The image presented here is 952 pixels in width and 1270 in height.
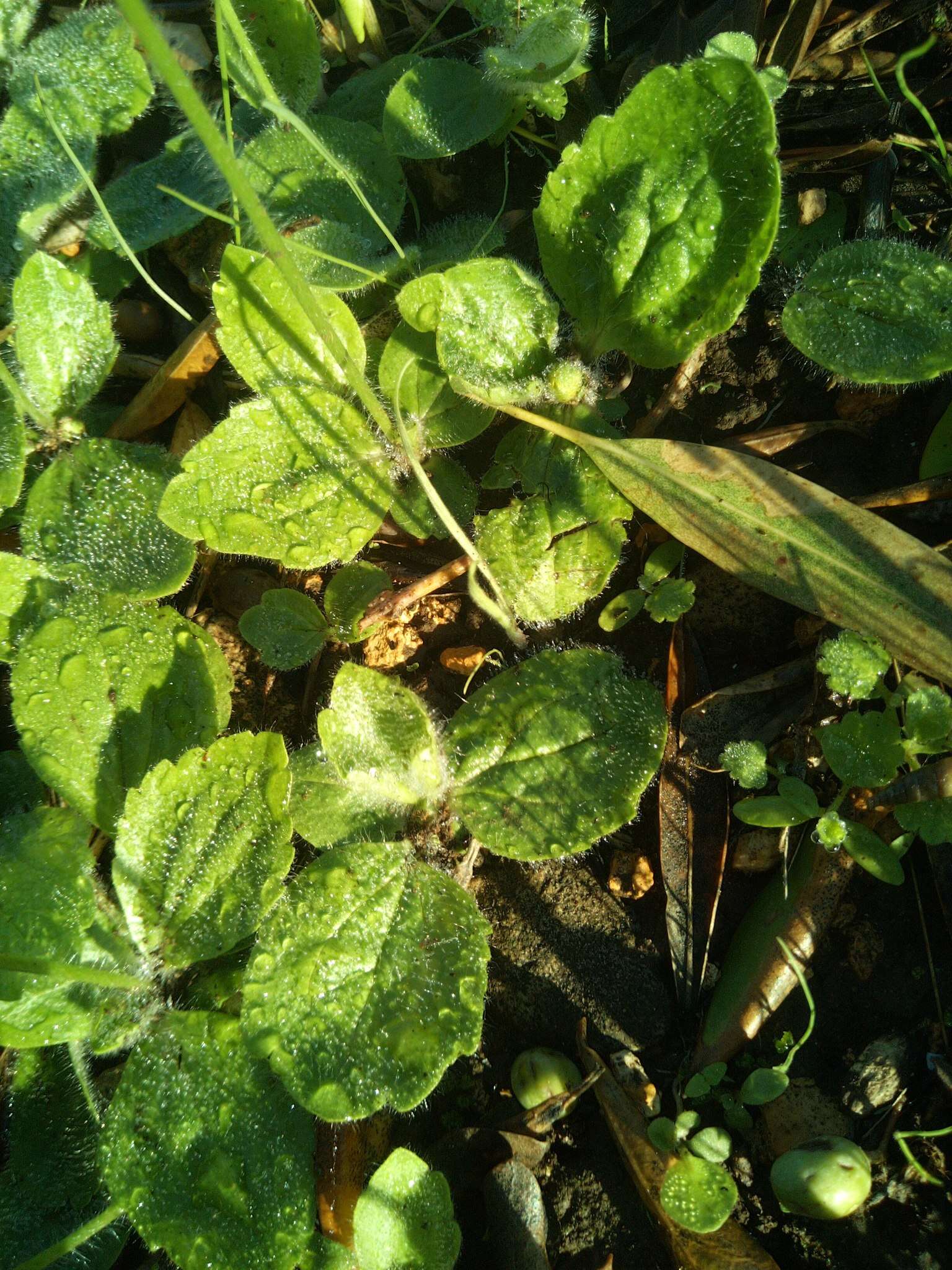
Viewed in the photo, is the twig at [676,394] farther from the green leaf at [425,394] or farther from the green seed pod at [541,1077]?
the green seed pod at [541,1077]

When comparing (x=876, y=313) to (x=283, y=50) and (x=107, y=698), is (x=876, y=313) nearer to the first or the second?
(x=283, y=50)

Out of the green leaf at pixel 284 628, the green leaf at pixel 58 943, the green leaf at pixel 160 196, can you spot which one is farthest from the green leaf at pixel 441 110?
the green leaf at pixel 58 943

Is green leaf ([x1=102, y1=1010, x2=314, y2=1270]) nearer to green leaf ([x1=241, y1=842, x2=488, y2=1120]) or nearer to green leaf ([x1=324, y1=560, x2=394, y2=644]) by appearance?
green leaf ([x1=241, y1=842, x2=488, y2=1120])

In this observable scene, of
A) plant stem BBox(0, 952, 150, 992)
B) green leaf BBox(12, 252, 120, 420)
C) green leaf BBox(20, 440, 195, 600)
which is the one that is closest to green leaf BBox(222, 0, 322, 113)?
green leaf BBox(12, 252, 120, 420)

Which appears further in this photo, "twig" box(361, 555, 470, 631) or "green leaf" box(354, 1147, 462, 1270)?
"twig" box(361, 555, 470, 631)

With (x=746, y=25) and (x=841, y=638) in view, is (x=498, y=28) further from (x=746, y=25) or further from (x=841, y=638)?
(x=841, y=638)

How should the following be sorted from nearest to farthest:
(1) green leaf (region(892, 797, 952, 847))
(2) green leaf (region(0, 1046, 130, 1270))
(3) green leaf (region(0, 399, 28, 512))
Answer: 1. (1) green leaf (region(892, 797, 952, 847))
2. (2) green leaf (region(0, 1046, 130, 1270))
3. (3) green leaf (region(0, 399, 28, 512))
